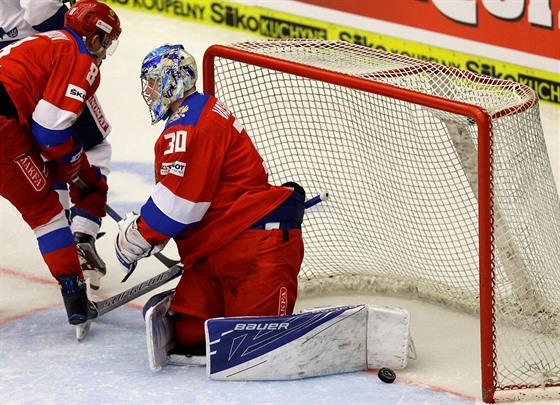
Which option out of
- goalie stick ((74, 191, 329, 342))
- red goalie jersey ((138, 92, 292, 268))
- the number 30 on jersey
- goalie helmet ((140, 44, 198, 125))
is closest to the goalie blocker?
red goalie jersey ((138, 92, 292, 268))

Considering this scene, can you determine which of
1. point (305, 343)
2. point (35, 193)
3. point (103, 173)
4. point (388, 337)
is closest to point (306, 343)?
Answer: point (305, 343)

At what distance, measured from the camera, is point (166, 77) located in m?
3.94

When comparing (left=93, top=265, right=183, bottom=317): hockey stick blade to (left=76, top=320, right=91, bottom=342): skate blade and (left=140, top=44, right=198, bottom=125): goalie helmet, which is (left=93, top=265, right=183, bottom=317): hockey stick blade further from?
(left=140, top=44, right=198, bottom=125): goalie helmet

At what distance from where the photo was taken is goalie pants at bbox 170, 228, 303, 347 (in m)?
3.97

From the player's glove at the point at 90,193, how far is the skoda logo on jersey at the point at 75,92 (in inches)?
18.5

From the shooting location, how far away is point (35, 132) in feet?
13.6

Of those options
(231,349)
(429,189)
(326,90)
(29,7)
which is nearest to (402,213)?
(429,189)

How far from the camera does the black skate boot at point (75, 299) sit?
421 cm

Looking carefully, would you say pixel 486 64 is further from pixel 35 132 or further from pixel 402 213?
pixel 35 132

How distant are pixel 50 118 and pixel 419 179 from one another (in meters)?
1.26

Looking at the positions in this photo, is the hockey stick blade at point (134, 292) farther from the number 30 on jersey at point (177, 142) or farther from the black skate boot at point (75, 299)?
the number 30 on jersey at point (177, 142)

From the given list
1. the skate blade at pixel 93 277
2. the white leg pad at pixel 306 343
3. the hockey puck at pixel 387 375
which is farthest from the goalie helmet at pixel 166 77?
the hockey puck at pixel 387 375

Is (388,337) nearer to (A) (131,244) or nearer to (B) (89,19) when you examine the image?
(A) (131,244)

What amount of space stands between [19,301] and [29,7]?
1.21m
